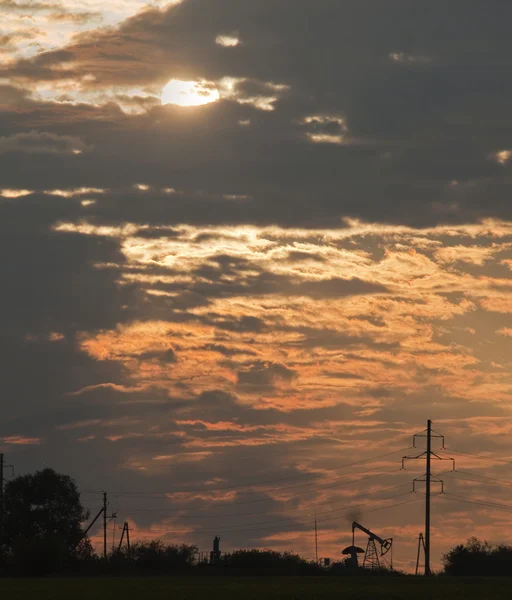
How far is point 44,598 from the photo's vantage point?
68062 millimetres

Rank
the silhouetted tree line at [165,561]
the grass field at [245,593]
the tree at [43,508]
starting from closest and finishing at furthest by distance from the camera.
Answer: the grass field at [245,593]
the silhouetted tree line at [165,561]
the tree at [43,508]

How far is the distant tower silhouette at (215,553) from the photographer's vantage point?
146875mm

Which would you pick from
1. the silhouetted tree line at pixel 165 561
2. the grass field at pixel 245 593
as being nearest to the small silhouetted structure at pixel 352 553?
the silhouetted tree line at pixel 165 561

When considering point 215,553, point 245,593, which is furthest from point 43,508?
point 245,593

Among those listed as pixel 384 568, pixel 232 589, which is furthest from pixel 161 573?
pixel 232 589

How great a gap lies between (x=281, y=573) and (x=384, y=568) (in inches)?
554

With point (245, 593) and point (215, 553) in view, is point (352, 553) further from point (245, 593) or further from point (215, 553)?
point (245, 593)

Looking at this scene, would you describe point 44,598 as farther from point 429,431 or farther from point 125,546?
point 125,546

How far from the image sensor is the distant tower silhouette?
482ft

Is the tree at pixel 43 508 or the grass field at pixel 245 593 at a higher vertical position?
the tree at pixel 43 508

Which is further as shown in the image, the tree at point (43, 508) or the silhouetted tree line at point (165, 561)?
the tree at point (43, 508)

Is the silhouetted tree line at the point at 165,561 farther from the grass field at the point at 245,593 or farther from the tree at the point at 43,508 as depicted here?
the grass field at the point at 245,593

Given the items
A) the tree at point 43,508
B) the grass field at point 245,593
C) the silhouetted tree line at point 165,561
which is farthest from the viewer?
the tree at point 43,508

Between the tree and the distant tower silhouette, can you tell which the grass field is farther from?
the tree
